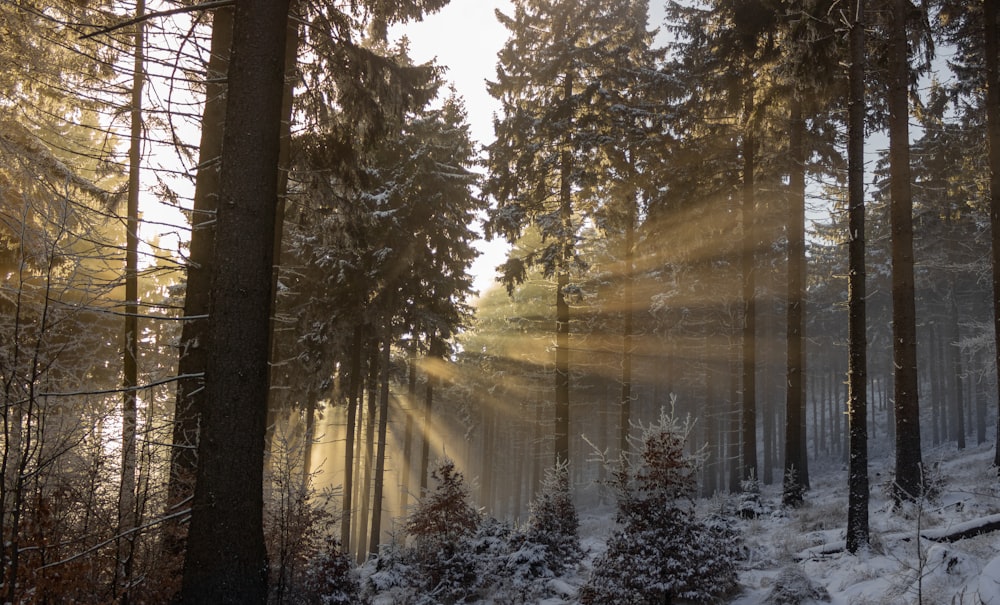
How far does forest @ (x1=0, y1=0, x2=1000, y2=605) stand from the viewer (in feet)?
17.2

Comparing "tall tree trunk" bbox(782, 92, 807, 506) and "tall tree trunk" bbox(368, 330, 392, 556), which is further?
"tall tree trunk" bbox(368, 330, 392, 556)

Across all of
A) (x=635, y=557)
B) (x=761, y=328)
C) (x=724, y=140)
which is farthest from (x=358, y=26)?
(x=761, y=328)

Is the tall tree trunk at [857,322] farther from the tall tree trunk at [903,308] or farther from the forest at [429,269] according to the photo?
the tall tree trunk at [903,308]

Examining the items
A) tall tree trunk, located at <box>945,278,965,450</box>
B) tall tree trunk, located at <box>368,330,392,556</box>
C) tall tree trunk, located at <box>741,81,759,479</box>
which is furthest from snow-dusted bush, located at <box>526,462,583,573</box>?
tall tree trunk, located at <box>945,278,965,450</box>

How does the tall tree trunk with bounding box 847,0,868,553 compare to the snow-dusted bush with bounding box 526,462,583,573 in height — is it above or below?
above

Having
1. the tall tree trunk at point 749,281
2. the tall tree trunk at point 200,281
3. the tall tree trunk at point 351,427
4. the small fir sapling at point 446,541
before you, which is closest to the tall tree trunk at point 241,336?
the tall tree trunk at point 200,281

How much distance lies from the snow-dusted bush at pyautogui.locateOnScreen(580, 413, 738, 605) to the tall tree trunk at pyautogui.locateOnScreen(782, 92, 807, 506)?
817 cm

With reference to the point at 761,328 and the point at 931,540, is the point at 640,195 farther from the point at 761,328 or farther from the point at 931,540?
the point at 761,328

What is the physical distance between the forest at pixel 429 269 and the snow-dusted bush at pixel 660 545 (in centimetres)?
4

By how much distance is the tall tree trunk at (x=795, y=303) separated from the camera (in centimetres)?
1573

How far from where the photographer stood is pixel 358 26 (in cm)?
1027

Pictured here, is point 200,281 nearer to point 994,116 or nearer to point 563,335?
point 563,335

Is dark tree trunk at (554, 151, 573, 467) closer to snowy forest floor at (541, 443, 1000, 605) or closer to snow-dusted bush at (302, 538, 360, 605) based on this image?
snowy forest floor at (541, 443, 1000, 605)

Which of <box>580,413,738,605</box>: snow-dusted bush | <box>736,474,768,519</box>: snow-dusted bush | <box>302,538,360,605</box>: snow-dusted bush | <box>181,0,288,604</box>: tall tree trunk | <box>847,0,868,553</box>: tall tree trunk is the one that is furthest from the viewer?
<box>736,474,768,519</box>: snow-dusted bush
